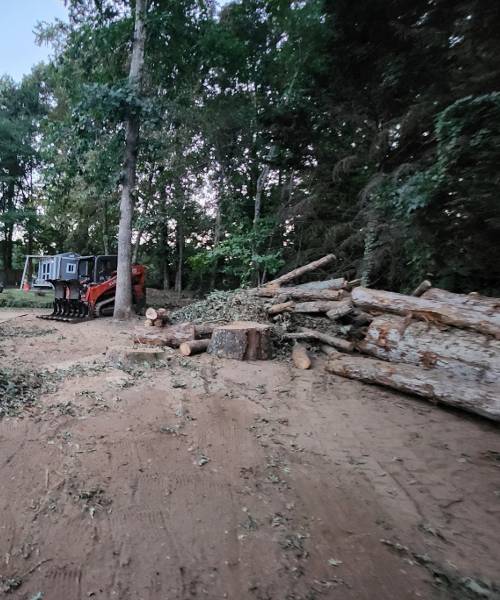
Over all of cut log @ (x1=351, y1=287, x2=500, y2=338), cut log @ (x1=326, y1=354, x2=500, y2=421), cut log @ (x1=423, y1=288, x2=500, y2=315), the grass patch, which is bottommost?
the grass patch

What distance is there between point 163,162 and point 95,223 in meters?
6.82

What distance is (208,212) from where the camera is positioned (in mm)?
16312

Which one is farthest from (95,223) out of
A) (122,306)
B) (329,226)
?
(329,226)

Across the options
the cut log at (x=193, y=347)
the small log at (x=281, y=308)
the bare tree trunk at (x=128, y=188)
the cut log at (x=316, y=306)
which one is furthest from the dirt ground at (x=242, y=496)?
the bare tree trunk at (x=128, y=188)

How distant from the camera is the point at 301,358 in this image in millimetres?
4941

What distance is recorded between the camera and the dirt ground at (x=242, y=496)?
5.53 ft

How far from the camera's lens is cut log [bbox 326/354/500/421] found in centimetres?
330

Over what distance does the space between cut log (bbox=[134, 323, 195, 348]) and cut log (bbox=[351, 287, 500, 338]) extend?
295 centimetres

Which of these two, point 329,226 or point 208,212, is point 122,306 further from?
point 208,212

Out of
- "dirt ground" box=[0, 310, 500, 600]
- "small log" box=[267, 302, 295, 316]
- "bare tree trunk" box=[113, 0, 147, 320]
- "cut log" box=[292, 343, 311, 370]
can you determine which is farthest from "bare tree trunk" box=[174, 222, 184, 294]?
"dirt ground" box=[0, 310, 500, 600]

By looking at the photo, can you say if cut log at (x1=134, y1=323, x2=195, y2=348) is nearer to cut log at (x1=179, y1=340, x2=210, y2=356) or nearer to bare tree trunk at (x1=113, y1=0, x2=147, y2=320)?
cut log at (x1=179, y1=340, x2=210, y2=356)

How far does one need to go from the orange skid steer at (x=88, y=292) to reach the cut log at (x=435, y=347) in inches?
319

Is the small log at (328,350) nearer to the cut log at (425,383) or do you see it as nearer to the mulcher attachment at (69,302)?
the cut log at (425,383)

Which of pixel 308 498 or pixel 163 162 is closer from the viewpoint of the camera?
pixel 308 498
